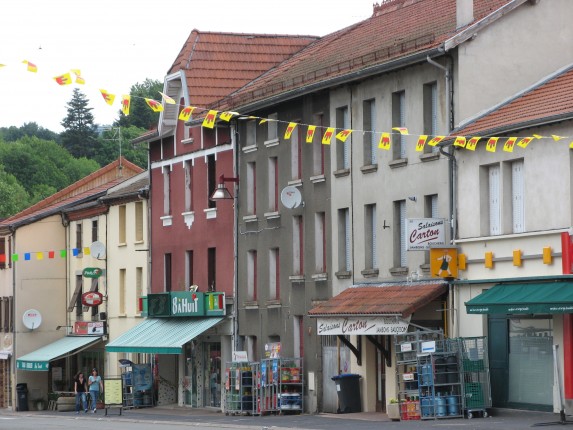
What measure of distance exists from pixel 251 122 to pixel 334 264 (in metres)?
7.71

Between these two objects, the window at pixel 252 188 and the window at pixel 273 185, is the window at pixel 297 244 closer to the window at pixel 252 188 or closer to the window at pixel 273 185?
the window at pixel 273 185

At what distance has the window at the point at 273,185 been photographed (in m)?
52.2

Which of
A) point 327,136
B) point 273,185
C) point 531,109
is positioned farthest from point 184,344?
point 531,109

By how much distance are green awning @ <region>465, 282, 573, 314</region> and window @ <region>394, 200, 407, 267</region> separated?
17.0 ft

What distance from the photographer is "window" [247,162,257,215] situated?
5388 cm

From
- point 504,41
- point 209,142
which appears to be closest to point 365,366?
point 504,41

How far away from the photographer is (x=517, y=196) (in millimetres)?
39375

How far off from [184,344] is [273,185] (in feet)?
26.1

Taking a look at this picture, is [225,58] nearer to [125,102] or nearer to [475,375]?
[475,375]

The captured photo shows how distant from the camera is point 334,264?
48312 millimetres

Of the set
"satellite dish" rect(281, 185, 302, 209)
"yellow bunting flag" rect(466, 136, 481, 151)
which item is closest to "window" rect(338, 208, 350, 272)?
"satellite dish" rect(281, 185, 302, 209)

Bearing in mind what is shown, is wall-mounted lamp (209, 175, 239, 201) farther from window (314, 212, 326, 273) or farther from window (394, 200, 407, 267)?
window (394, 200, 407, 267)

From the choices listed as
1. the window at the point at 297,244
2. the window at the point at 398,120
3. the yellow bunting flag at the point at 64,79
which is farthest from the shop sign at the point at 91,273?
the yellow bunting flag at the point at 64,79

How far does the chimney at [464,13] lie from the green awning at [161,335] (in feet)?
56.1
